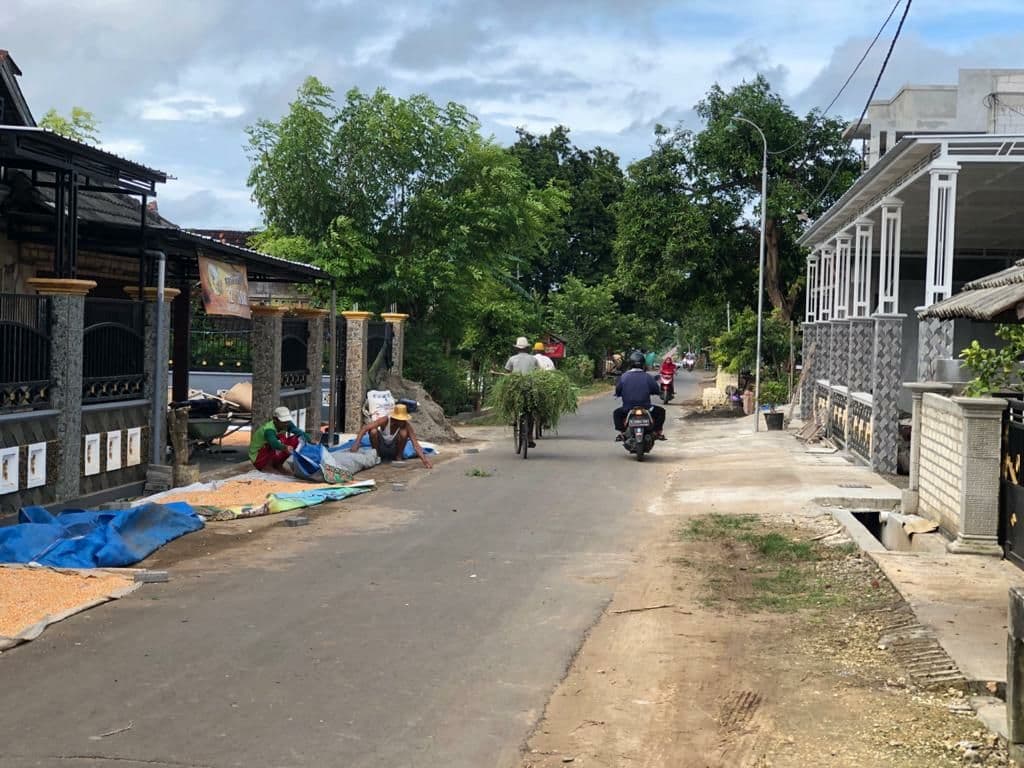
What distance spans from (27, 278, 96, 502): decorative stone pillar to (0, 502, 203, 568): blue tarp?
67 centimetres

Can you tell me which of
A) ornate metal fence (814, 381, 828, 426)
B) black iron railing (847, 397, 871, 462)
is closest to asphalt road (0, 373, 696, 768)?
black iron railing (847, 397, 871, 462)

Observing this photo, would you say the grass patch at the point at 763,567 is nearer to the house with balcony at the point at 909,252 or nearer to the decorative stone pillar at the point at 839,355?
the house with balcony at the point at 909,252

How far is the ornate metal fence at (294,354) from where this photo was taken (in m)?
19.5

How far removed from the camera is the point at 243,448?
20.1 meters

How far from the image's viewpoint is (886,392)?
17547 millimetres

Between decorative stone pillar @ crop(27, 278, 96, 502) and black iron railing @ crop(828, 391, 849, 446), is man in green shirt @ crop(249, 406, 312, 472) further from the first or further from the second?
black iron railing @ crop(828, 391, 849, 446)

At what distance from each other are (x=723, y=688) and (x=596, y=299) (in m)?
50.0

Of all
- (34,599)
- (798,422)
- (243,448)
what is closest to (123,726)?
(34,599)

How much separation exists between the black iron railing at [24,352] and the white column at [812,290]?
24.9m

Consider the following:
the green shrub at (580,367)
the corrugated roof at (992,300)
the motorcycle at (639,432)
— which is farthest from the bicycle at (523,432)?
the green shrub at (580,367)

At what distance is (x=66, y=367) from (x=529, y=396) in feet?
28.5

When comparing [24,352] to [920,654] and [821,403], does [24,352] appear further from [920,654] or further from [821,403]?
→ [821,403]

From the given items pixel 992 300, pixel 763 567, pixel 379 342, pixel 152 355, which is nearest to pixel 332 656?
pixel 763 567

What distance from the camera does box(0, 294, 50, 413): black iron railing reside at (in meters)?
11.2
